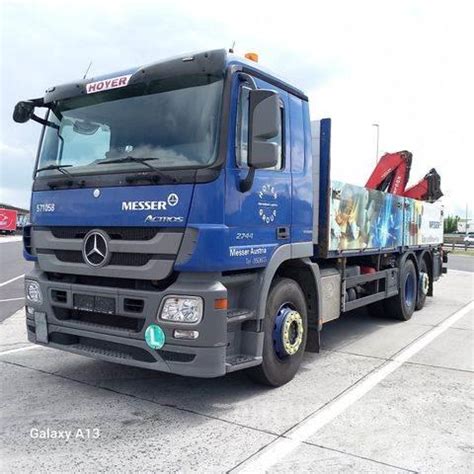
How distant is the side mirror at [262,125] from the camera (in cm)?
410

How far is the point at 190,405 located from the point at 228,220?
65.7 inches

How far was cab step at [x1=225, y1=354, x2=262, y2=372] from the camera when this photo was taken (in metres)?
4.12

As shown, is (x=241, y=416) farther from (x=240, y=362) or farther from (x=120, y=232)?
(x=120, y=232)

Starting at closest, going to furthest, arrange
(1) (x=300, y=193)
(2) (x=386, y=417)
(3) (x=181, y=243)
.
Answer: (3) (x=181, y=243), (2) (x=386, y=417), (1) (x=300, y=193)

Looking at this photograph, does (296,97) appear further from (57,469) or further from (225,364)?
(57,469)

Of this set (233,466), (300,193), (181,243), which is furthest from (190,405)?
(300,193)

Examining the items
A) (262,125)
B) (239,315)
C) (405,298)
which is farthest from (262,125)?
(405,298)

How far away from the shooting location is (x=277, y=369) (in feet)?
15.9

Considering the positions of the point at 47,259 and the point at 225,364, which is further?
the point at 47,259

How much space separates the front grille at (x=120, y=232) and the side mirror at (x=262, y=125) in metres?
0.88

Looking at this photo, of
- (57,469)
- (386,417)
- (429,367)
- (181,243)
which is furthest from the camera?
(429,367)

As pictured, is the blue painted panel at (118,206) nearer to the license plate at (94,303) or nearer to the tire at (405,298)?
the license plate at (94,303)

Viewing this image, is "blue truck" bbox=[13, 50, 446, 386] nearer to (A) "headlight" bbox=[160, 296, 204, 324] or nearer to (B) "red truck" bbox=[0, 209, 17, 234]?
(A) "headlight" bbox=[160, 296, 204, 324]

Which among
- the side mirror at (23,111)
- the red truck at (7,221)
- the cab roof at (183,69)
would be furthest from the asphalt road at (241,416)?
the red truck at (7,221)
